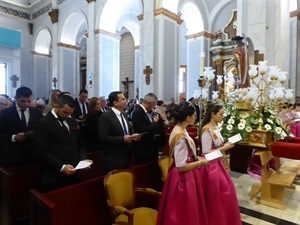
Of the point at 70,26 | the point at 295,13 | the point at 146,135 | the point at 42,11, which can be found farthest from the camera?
the point at 42,11

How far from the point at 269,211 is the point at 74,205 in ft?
9.06

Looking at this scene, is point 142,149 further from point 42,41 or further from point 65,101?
point 42,41

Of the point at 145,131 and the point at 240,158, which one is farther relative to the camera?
the point at 240,158

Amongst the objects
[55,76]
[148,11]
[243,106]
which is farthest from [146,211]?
[55,76]

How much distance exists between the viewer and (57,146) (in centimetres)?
237

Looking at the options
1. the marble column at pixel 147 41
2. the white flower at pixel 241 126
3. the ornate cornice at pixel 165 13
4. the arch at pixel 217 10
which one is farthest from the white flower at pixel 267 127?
the arch at pixel 217 10

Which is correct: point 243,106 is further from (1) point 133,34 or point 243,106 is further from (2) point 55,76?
(1) point 133,34

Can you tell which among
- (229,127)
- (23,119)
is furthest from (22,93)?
(229,127)

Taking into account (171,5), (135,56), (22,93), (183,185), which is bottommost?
(183,185)

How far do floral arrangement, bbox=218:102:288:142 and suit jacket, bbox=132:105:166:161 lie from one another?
1094mm

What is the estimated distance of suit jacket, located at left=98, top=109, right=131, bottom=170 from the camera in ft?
9.37

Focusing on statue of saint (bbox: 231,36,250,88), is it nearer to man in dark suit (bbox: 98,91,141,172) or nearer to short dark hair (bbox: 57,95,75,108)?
man in dark suit (bbox: 98,91,141,172)

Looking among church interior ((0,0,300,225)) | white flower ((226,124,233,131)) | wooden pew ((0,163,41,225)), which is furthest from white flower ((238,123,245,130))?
wooden pew ((0,163,41,225))

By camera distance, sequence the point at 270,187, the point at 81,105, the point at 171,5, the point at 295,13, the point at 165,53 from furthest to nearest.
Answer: the point at 295,13, the point at 171,5, the point at 165,53, the point at 81,105, the point at 270,187
